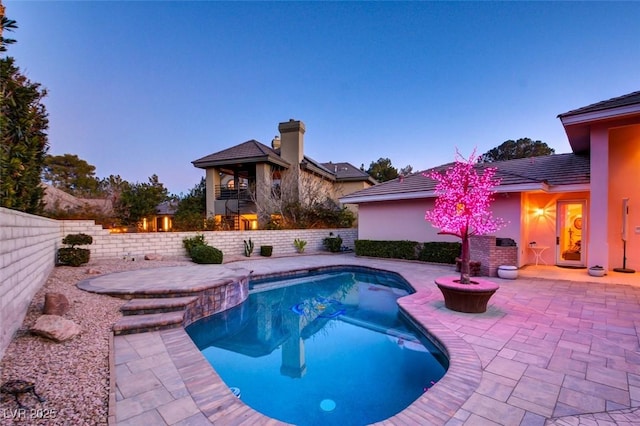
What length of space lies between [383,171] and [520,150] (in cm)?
1460

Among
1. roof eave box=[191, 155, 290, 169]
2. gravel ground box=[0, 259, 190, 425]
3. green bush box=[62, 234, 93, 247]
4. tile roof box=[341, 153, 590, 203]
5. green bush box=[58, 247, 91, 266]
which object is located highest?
roof eave box=[191, 155, 290, 169]

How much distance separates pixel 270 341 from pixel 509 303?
201 inches

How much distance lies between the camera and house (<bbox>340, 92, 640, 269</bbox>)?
7902mm

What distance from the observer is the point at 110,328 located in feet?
13.6

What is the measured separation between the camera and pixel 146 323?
434cm

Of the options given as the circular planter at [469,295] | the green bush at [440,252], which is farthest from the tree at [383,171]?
the circular planter at [469,295]

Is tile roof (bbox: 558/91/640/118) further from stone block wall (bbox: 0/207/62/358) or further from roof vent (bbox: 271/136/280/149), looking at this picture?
roof vent (bbox: 271/136/280/149)

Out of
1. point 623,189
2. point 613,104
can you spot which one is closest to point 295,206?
point 613,104

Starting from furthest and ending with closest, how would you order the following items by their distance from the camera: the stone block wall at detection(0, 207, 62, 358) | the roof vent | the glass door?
the roof vent < the glass door < the stone block wall at detection(0, 207, 62, 358)

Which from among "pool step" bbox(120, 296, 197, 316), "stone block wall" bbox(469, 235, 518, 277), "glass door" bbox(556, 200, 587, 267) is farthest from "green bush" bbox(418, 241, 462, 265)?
"pool step" bbox(120, 296, 197, 316)

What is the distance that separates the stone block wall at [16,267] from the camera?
297 centimetres

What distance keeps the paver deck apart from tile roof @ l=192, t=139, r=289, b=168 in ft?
40.7

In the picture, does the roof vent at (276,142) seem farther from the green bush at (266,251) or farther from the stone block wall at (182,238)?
the green bush at (266,251)

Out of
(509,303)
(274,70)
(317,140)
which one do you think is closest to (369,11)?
(274,70)
